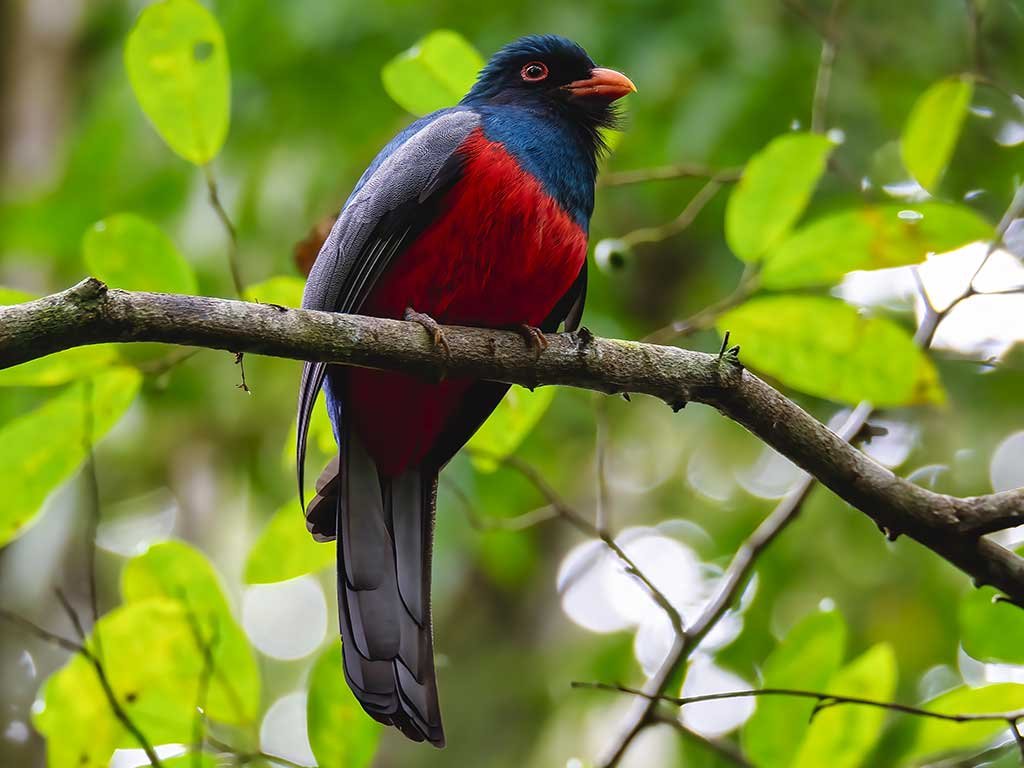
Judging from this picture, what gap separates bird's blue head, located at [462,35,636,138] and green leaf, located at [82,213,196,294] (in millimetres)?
1346

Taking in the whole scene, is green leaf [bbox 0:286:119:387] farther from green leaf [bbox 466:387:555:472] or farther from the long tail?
green leaf [bbox 466:387:555:472]

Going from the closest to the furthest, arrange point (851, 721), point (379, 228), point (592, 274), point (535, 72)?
point (851, 721) < point (379, 228) < point (535, 72) < point (592, 274)

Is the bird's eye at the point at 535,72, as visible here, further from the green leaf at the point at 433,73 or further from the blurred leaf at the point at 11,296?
the blurred leaf at the point at 11,296

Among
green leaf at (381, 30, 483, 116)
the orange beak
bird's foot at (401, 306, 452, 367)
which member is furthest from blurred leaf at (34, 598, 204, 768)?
the orange beak

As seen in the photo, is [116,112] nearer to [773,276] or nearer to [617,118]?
[617,118]

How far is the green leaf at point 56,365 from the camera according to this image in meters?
2.62

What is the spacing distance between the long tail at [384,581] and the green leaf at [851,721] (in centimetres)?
85

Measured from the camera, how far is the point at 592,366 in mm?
2547

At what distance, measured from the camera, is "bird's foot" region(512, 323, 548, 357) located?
8.69 ft

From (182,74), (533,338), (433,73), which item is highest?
(433,73)

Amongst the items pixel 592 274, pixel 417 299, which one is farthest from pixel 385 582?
pixel 592 274

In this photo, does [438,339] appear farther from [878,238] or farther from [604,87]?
[604,87]

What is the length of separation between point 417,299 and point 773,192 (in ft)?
3.14

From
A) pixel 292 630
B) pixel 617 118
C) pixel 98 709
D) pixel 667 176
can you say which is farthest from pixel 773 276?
pixel 292 630
